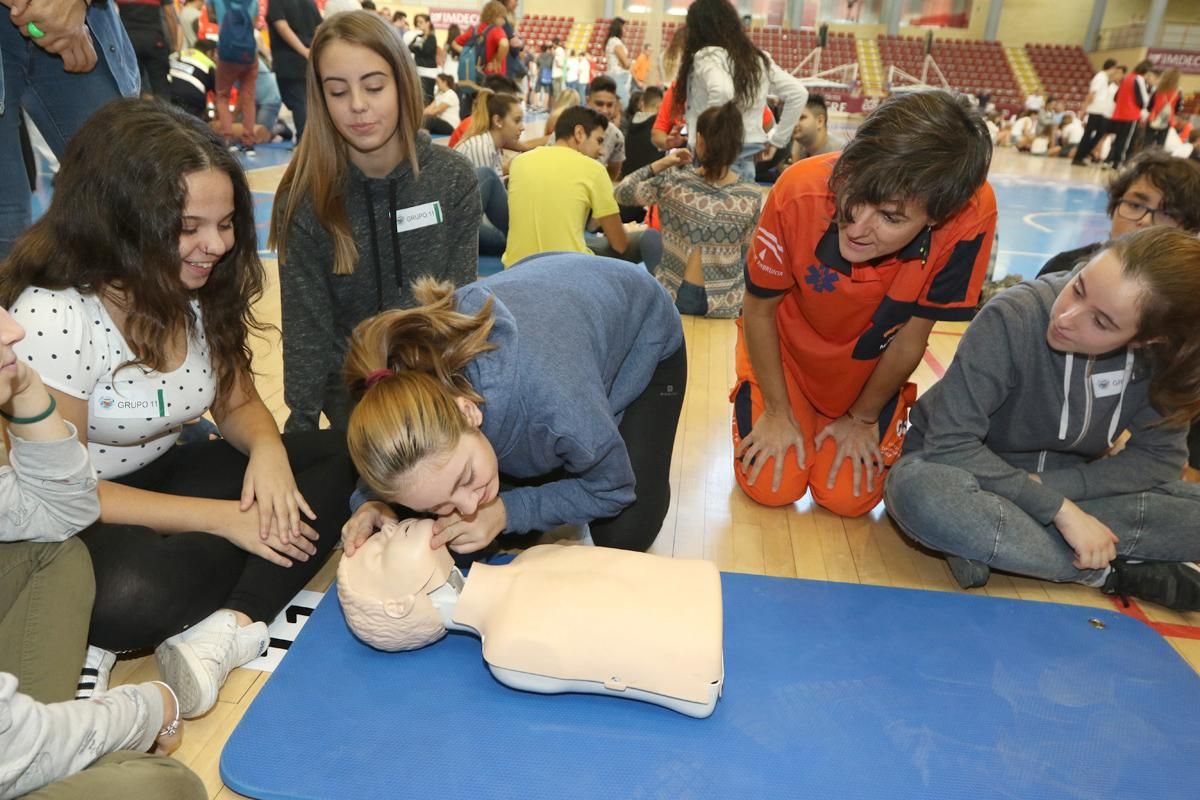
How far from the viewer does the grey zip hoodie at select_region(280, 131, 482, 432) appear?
1.93 m

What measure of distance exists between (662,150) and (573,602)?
157 inches

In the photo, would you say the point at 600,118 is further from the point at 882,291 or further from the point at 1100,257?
the point at 1100,257

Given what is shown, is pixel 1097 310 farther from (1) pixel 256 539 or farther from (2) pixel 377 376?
(1) pixel 256 539

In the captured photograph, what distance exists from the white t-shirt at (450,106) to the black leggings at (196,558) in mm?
6705

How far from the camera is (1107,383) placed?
1758mm

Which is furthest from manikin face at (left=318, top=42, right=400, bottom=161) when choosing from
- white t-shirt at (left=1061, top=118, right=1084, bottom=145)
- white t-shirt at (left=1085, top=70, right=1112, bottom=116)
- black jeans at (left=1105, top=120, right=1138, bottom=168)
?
white t-shirt at (left=1061, top=118, right=1084, bottom=145)

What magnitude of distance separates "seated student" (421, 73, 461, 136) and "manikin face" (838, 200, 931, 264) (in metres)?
6.46

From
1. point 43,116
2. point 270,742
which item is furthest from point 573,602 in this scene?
point 43,116

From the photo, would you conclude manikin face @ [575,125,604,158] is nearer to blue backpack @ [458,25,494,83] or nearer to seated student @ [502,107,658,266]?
seated student @ [502,107,658,266]

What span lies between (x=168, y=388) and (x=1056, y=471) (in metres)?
1.92

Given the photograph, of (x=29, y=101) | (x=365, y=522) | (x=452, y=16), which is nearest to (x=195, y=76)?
(x=29, y=101)

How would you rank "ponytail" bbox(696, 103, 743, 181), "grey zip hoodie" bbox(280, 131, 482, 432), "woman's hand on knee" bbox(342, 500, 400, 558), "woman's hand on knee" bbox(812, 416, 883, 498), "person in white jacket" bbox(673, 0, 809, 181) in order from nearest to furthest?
"woman's hand on knee" bbox(342, 500, 400, 558) < "grey zip hoodie" bbox(280, 131, 482, 432) < "woman's hand on knee" bbox(812, 416, 883, 498) < "ponytail" bbox(696, 103, 743, 181) < "person in white jacket" bbox(673, 0, 809, 181)

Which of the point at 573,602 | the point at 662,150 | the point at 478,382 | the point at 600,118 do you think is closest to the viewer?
the point at 478,382

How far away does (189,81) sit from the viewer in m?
6.74
